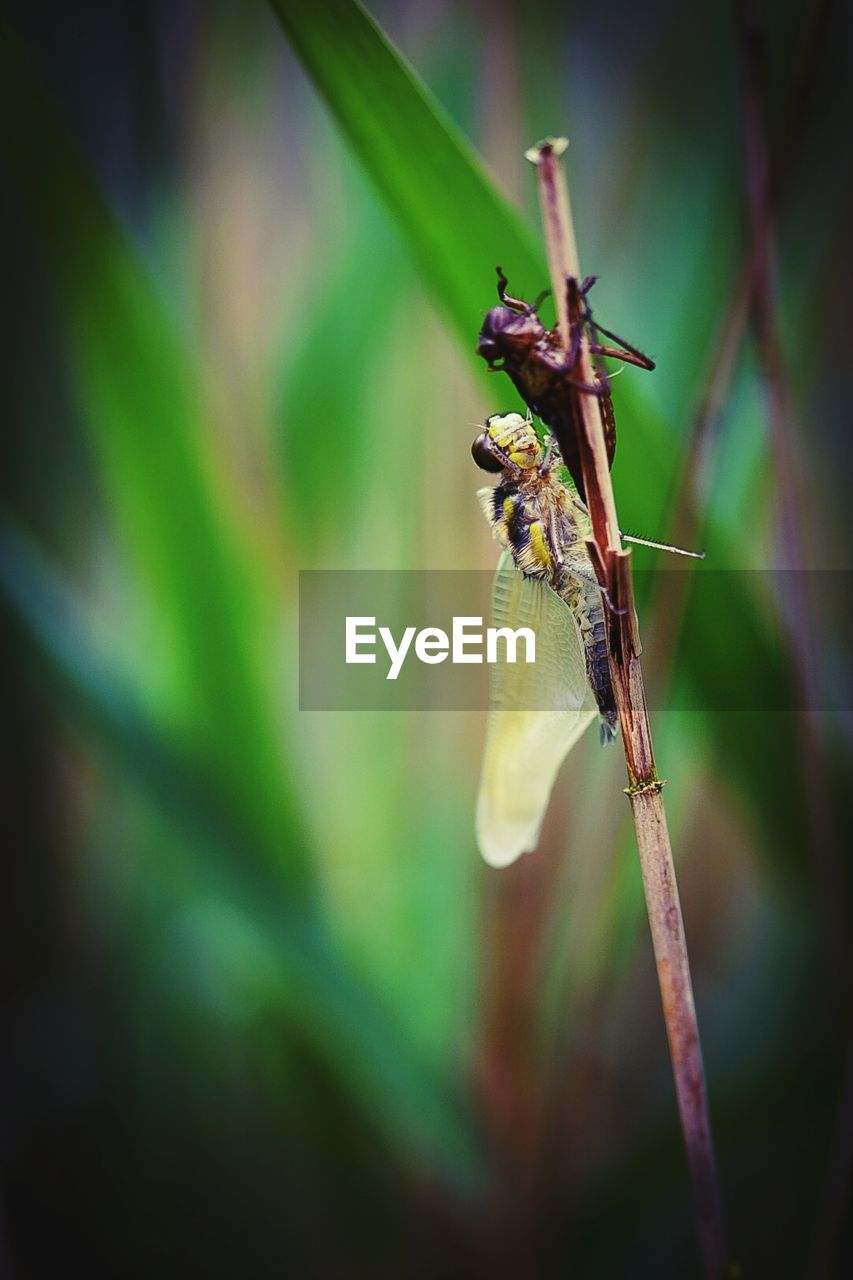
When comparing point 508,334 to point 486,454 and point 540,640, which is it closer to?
point 486,454

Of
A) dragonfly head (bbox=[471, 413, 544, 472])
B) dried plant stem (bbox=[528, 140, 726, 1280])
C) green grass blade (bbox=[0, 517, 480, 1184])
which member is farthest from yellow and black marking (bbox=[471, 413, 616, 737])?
green grass blade (bbox=[0, 517, 480, 1184])

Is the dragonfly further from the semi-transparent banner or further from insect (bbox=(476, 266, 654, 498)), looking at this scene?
insect (bbox=(476, 266, 654, 498))

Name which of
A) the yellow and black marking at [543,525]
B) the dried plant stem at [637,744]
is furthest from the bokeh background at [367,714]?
the dried plant stem at [637,744]

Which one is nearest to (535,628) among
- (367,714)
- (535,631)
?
(535,631)

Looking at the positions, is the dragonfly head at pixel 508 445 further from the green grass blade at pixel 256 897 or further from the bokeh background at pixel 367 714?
the green grass blade at pixel 256 897

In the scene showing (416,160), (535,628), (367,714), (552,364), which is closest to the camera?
(552,364)

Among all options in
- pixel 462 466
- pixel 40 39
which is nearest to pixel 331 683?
pixel 462 466
